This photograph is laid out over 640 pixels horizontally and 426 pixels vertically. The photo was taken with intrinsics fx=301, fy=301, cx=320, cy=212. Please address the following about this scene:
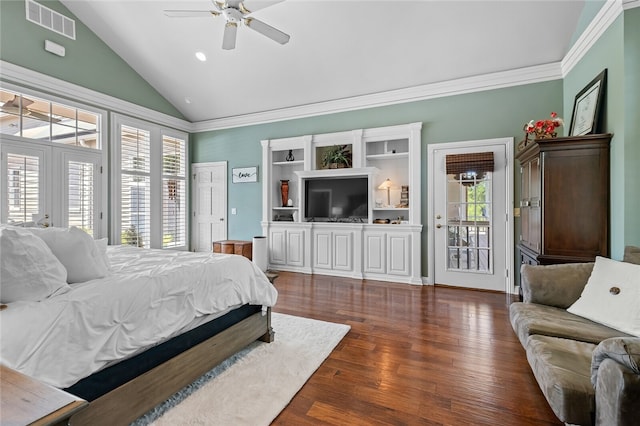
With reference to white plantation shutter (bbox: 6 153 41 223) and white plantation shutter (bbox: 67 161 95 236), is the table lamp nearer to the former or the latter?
white plantation shutter (bbox: 67 161 95 236)

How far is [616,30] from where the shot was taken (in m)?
2.69

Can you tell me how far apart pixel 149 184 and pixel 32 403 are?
5.59 metres

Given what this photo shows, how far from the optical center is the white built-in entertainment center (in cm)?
466

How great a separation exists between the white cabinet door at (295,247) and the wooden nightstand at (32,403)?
456 centimetres

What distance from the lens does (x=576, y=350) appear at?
1636 mm

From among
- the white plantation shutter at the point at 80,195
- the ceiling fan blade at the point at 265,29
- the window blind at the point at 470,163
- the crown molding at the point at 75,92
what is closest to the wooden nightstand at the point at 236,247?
the white plantation shutter at the point at 80,195

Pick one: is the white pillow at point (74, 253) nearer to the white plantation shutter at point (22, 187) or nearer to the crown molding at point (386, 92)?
the white plantation shutter at point (22, 187)

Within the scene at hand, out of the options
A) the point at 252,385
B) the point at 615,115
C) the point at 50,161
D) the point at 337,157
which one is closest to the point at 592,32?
the point at 615,115

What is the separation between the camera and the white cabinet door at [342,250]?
499cm

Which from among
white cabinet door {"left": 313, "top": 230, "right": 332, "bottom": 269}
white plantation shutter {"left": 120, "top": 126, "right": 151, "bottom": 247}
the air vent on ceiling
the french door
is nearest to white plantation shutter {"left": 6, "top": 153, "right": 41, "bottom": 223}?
the french door

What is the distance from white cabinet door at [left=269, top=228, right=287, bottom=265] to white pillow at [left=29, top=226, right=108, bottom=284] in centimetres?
379

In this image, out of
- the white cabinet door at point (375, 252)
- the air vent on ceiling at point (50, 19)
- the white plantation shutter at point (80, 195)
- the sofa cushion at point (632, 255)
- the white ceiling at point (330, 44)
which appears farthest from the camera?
the white cabinet door at point (375, 252)

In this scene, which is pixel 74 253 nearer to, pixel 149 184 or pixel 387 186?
pixel 387 186

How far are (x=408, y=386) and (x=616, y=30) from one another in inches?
139
